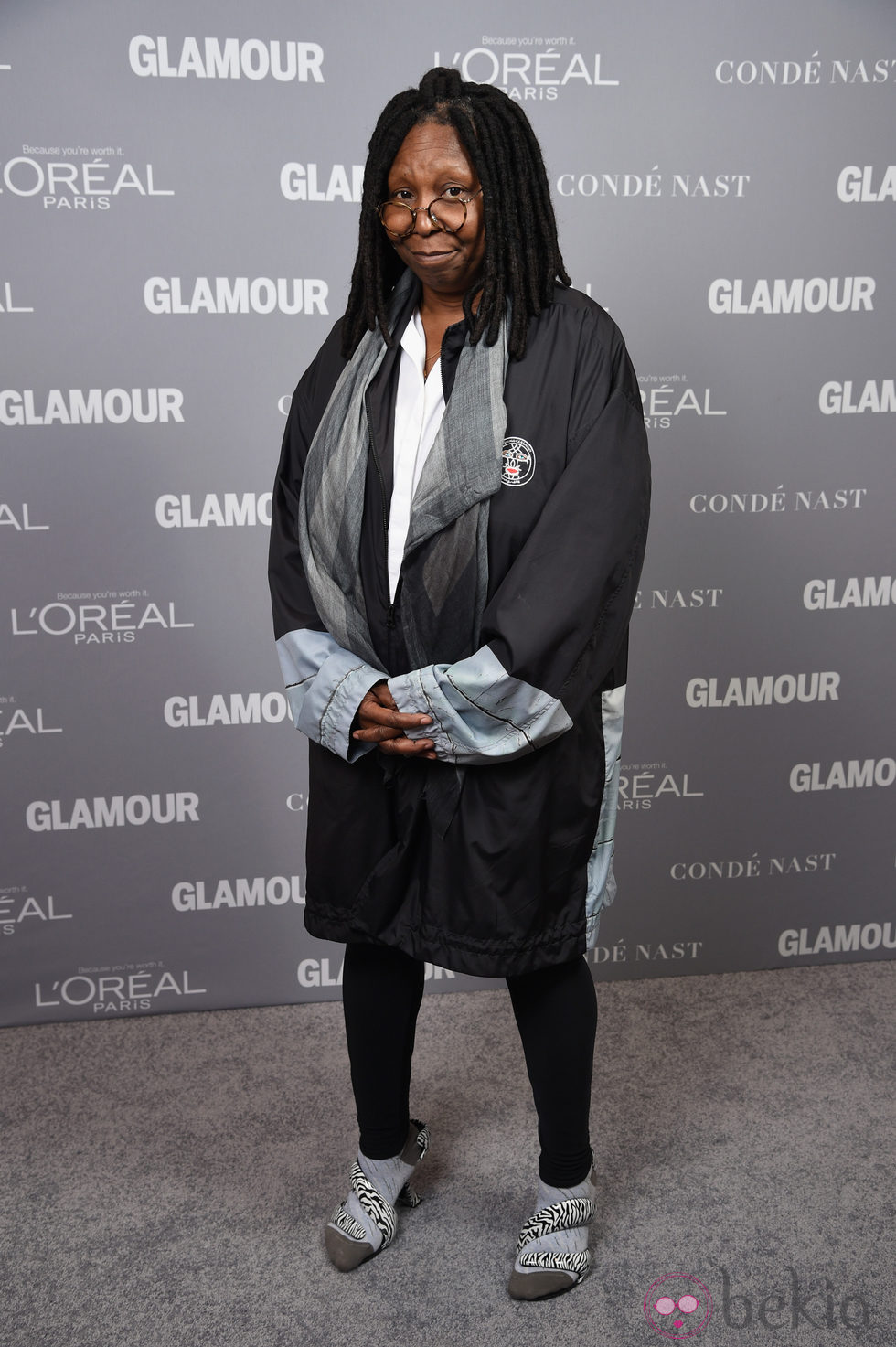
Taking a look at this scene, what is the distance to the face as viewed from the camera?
130 cm

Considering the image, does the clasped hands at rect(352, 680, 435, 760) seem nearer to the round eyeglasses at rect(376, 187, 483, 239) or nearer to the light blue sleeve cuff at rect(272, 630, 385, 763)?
the light blue sleeve cuff at rect(272, 630, 385, 763)

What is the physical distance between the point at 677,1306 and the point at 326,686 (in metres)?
0.94

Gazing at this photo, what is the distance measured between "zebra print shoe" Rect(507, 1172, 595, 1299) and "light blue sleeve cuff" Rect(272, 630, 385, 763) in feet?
2.28

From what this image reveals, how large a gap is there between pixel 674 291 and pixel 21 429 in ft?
3.91

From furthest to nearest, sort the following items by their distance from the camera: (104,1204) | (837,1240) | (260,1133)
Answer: (260,1133) → (104,1204) → (837,1240)

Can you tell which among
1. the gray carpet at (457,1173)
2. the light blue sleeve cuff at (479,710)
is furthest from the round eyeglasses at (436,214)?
the gray carpet at (457,1173)

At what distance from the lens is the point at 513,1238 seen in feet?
5.39

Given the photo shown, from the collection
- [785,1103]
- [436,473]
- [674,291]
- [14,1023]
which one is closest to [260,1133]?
[14,1023]

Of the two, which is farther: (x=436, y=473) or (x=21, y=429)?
(x=21, y=429)

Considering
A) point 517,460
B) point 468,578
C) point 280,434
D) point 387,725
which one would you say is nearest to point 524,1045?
point 387,725

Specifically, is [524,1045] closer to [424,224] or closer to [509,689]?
[509,689]

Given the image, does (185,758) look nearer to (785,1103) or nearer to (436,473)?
(436,473)

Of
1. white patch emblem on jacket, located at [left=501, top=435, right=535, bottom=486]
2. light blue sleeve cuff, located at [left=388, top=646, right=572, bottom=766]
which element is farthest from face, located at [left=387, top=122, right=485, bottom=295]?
light blue sleeve cuff, located at [left=388, top=646, right=572, bottom=766]

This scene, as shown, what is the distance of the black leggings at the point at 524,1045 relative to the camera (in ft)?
4.98
